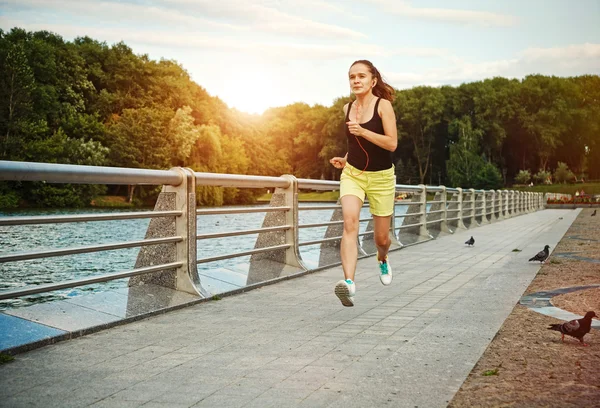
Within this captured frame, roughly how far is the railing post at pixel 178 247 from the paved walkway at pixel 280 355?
350 mm

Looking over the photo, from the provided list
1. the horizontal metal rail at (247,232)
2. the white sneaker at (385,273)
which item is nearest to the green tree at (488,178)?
the horizontal metal rail at (247,232)

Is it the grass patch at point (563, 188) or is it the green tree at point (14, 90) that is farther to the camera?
the grass patch at point (563, 188)

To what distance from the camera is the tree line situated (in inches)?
2147

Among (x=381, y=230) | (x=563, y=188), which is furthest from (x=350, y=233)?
(x=563, y=188)

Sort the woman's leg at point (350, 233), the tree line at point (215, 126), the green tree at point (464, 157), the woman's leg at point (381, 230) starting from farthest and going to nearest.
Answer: the green tree at point (464, 157) → the tree line at point (215, 126) → the woman's leg at point (381, 230) → the woman's leg at point (350, 233)

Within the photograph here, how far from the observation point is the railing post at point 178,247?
6781mm

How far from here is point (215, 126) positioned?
62.8 metres

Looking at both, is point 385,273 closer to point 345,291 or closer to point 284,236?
point 345,291

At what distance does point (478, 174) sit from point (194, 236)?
87388 mm

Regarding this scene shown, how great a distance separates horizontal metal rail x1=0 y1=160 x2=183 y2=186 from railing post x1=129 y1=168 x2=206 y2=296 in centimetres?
14

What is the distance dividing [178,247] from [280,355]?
97.1 inches

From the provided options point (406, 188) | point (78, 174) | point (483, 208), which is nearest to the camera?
point (78, 174)

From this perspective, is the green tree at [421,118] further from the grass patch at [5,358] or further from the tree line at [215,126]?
the grass patch at [5,358]

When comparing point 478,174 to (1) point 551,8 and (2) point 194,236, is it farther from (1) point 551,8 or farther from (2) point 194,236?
(2) point 194,236
